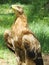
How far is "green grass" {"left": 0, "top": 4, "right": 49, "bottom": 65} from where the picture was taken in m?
6.97

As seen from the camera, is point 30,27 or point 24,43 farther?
point 30,27

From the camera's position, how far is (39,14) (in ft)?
30.4

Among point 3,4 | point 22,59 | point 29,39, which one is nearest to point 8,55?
point 22,59

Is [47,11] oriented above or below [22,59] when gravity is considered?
below

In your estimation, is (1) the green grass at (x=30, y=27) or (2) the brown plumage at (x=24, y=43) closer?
(2) the brown plumage at (x=24, y=43)

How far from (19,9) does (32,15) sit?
3654 mm

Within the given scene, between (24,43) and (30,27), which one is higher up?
(24,43)

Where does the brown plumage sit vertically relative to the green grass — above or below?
above

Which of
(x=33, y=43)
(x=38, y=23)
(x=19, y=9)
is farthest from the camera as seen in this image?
(x=38, y=23)

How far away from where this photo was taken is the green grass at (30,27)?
22.9 ft

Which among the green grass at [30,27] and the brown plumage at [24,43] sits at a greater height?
the brown plumage at [24,43]

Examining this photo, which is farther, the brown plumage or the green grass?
the green grass

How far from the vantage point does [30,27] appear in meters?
8.02

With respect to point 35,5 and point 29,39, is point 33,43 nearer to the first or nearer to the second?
point 29,39
